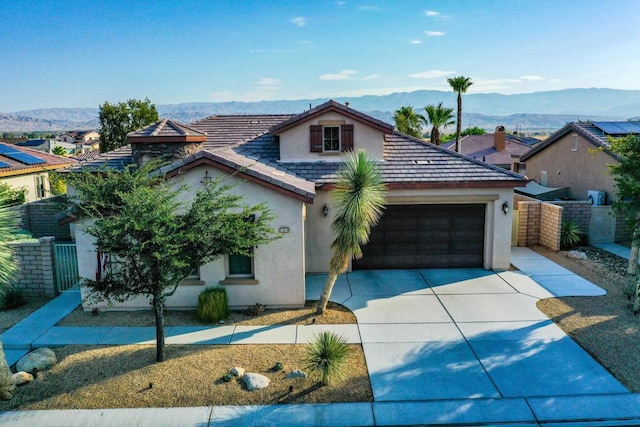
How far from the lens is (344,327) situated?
464 inches

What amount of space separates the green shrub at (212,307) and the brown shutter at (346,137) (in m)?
6.82

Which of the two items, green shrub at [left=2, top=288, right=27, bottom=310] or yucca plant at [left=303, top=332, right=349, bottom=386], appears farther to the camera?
green shrub at [left=2, top=288, right=27, bottom=310]

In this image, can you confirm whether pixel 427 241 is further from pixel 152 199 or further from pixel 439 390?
pixel 152 199

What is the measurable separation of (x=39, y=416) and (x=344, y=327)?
21.2 ft

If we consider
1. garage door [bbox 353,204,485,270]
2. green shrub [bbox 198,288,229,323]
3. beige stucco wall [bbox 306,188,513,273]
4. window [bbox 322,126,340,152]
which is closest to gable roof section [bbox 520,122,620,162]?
beige stucco wall [bbox 306,188,513,273]

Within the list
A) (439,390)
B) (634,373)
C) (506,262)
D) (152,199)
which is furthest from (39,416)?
(506,262)

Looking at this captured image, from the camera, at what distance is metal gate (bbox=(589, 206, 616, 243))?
19703 mm

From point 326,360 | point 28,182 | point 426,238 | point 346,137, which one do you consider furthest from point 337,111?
point 28,182

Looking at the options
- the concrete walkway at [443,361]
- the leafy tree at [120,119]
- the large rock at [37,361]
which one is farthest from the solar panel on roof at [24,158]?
the large rock at [37,361]

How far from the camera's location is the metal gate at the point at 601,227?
19703 millimetres

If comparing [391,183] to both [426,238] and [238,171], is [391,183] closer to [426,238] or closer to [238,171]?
[426,238]

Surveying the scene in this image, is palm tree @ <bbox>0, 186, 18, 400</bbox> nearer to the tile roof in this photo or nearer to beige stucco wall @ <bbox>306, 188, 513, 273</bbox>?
beige stucco wall @ <bbox>306, 188, 513, 273</bbox>

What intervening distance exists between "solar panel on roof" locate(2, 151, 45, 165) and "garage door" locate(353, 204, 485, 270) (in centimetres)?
2187

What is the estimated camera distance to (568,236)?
1873 centimetres
